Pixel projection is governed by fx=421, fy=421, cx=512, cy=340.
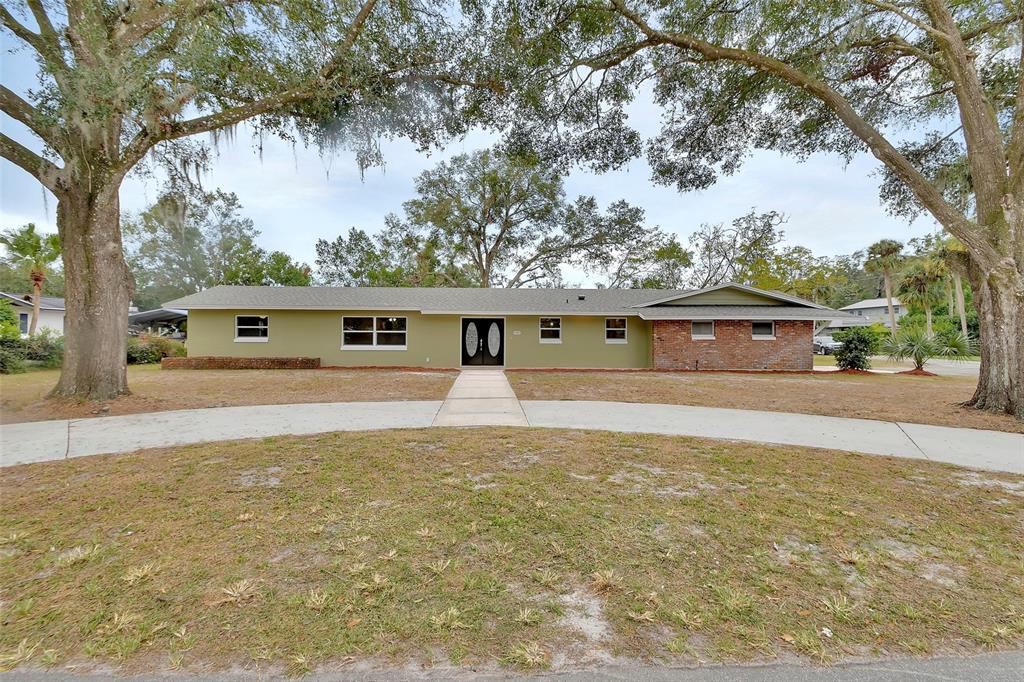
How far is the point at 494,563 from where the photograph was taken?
2.70 meters

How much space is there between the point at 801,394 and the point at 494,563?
1047 cm

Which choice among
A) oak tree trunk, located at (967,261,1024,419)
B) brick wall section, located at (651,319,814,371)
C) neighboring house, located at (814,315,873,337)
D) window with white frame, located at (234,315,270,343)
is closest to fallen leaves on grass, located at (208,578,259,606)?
oak tree trunk, located at (967,261,1024,419)

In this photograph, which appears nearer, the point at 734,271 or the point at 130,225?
the point at 734,271

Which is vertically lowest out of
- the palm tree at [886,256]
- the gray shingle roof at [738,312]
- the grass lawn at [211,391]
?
the grass lawn at [211,391]

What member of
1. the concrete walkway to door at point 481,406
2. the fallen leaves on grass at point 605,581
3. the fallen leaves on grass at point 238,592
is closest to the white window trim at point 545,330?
the concrete walkway to door at point 481,406

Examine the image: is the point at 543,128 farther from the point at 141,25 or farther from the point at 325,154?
the point at 141,25

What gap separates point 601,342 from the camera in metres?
17.4

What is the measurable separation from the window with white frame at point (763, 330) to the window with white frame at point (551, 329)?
297 inches

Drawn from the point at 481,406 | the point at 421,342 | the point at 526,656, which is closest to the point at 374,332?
the point at 421,342

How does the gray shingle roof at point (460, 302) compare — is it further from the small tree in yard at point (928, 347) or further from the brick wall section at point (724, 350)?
the small tree in yard at point (928, 347)

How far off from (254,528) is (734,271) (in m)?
32.5

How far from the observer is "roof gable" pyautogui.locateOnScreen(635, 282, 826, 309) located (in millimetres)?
16828

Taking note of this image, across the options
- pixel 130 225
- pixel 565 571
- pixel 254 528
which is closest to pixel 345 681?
pixel 565 571

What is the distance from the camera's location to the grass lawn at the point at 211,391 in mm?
7414
